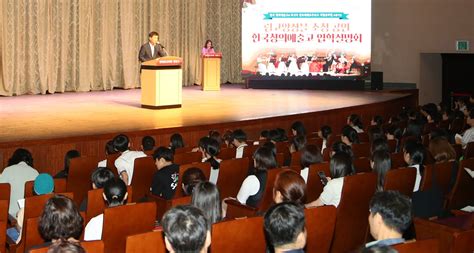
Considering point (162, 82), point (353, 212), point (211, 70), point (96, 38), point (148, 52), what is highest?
point (96, 38)

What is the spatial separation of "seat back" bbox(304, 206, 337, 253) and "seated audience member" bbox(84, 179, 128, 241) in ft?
3.56

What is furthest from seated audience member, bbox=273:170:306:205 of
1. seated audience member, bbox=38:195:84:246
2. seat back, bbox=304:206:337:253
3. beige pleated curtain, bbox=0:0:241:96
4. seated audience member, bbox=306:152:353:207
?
beige pleated curtain, bbox=0:0:241:96

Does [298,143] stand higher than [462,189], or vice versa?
[298,143]

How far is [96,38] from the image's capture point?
1536 centimetres

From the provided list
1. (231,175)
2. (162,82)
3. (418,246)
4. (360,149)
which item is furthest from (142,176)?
(162,82)

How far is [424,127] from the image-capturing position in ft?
29.9

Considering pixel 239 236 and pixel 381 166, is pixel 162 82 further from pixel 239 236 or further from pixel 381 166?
pixel 239 236

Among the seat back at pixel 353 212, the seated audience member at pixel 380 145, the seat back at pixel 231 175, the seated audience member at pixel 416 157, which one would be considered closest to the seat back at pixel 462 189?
the seated audience member at pixel 416 157

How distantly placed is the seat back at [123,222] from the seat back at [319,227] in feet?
2.84

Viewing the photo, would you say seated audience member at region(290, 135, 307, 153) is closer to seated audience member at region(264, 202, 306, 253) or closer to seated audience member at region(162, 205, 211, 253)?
seated audience member at region(264, 202, 306, 253)

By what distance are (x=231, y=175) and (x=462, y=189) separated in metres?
1.77

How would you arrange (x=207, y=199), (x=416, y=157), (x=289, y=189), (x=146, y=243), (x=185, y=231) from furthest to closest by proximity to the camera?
(x=416, y=157) → (x=289, y=189) → (x=207, y=199) → (x=146, y=243) → (x=185, y=231)

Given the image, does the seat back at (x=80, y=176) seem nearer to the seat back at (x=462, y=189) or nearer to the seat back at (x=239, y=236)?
the seat back at (x=239, y=236)

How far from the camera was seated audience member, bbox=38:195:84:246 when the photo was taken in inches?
146
